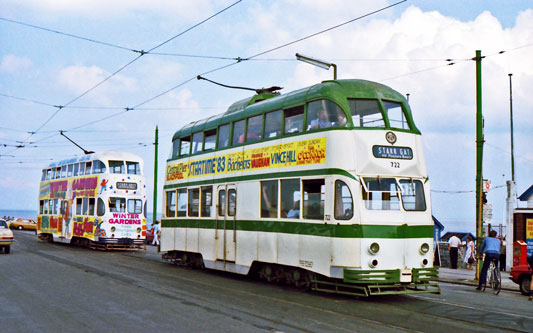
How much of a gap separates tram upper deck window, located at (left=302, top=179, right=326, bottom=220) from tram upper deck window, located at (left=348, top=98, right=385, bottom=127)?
1.60m

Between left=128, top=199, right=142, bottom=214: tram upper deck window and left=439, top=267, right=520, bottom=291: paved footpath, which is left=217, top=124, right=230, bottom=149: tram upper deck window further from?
left=128, top=199, right=142, bottom=214: tram upper deck window

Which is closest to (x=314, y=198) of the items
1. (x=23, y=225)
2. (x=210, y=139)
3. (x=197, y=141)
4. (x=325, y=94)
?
(x=325, y=94)

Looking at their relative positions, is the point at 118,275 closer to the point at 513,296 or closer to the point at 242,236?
the point at 242,236

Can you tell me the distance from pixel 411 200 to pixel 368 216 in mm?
1281

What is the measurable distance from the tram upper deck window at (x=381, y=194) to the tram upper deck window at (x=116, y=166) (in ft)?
61.9

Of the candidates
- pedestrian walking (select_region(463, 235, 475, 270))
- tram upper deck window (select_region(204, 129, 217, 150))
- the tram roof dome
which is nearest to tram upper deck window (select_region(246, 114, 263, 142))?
the tram roof dome

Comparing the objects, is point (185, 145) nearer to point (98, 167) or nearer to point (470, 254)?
point (98, 167)

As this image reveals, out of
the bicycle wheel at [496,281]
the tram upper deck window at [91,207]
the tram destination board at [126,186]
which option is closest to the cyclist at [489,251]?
the bicycle wheel at [496,281]

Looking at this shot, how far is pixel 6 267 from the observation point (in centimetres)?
1881

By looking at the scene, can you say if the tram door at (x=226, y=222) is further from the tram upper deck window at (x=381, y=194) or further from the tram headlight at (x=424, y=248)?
the tram headlight at (x=424, y=248)

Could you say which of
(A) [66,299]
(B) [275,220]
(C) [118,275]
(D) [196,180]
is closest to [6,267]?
(C) [118,275]

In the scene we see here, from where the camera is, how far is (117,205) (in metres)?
28.7

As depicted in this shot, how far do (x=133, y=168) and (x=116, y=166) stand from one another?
37.0 inches

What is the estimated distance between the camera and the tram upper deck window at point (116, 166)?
94.4 feet
